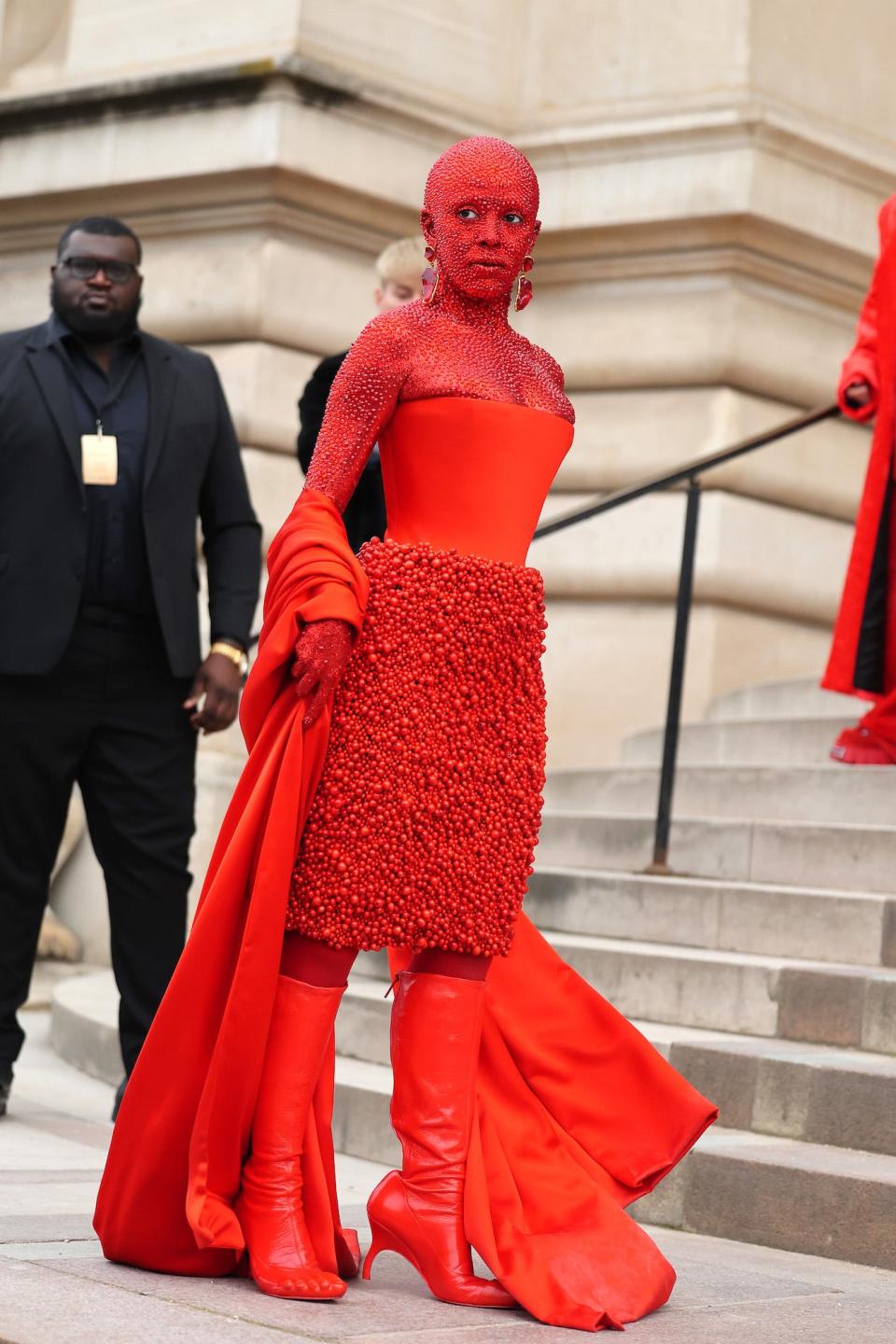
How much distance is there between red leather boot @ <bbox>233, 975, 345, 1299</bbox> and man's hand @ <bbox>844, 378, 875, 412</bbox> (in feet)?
12.0

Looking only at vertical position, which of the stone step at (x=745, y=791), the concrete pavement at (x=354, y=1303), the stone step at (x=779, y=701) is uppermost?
the stone step at (x=779, y=701)

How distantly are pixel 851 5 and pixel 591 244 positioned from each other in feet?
5.05

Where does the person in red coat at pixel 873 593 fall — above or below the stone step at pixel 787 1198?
above

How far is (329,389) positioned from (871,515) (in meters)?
2.07

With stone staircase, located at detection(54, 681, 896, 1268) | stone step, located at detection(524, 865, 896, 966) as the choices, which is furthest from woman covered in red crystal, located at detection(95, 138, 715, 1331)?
stone step, located at detection(524, 865, 896, 966)

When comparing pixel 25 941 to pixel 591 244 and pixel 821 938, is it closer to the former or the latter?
pixel 821 938

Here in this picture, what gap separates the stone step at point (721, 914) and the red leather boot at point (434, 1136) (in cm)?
214

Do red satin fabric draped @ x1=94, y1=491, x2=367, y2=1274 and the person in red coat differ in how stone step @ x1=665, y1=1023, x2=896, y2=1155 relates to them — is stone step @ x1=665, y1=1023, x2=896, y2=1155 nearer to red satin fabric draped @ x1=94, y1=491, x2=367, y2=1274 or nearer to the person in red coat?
red satin fabric draped @ x1=94, y1=491, x2=367, y2=1274

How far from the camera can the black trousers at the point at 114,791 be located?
536 centimetres

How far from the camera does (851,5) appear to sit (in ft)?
30.9

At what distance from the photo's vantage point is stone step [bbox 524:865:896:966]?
Result: 18.8 feet

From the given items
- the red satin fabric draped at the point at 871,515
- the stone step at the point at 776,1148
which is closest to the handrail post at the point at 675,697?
the red satin fabric draped at the point at 871,515

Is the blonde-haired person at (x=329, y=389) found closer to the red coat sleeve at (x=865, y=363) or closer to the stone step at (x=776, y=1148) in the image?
the stone step at (x=776, y=1148)

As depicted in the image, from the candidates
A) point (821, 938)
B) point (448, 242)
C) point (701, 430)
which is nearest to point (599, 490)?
point (701, 430)
